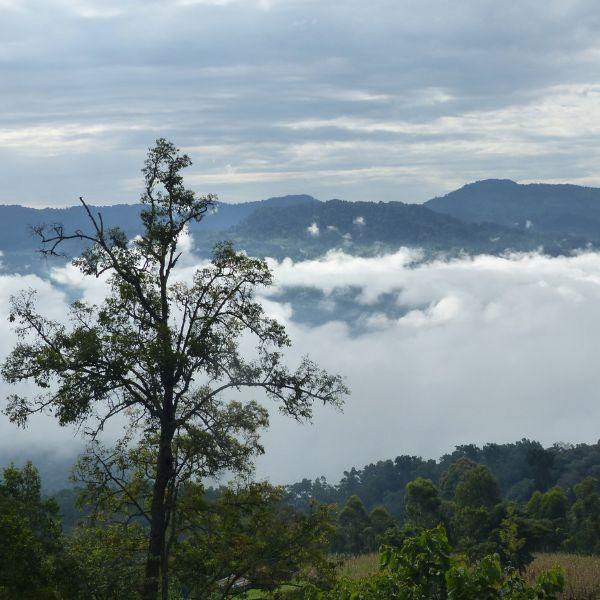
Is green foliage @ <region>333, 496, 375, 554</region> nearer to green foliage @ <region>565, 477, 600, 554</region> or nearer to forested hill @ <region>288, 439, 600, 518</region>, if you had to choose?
green foliage @ <region>565, 477, 600, 554</region>

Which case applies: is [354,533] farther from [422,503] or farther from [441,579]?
[441,579]

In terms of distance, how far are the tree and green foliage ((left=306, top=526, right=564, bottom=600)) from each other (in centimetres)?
818

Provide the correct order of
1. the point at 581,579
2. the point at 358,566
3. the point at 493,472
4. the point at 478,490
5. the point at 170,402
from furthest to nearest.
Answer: the point at 493,472 → the point at 478,490 → the point at 358,566 → the point at 581,579 → the point at 170,402

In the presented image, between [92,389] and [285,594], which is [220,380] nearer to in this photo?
[92,389]

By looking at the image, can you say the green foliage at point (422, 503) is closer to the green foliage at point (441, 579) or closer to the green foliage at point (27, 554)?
the green foliage at point (27, 554)

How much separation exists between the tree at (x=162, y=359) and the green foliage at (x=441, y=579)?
26.8ft

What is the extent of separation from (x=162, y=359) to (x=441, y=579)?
896 cm

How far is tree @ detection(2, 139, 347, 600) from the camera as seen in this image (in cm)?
1739

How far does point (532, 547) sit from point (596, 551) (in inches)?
222

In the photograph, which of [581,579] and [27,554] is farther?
[581,579]

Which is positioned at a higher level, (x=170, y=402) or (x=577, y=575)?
(x=170, y=402)

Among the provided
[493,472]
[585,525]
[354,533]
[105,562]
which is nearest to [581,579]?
[105,562]

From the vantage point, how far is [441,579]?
9.45 meters

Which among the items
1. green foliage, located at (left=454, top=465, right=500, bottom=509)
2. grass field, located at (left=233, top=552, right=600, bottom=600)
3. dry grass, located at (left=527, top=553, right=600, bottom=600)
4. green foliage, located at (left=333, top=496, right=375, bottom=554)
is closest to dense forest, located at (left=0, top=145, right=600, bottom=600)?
grass field, located at (left=233, top=552, right=600, bottom=600)
